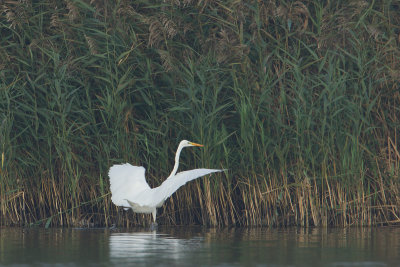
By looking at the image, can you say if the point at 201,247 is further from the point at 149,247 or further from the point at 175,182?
the point at 175,182

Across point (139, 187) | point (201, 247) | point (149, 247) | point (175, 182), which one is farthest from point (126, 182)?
point (201, 247)

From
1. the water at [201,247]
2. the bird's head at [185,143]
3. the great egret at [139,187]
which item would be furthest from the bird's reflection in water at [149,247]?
the bird's head at [185,143]

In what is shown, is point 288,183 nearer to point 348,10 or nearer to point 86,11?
point 348,10

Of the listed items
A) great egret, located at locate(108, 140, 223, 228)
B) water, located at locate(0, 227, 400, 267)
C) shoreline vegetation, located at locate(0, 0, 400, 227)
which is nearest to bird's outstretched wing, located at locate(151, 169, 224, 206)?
great egret, located at locate(108, 140, 223, 228)

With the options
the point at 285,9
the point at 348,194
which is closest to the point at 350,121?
the point at 348,194

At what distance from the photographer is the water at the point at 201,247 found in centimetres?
761

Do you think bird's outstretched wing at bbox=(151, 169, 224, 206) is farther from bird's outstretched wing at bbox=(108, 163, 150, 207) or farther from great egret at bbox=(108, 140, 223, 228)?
bird's outstretched wing at bbox=(108, 163, 150, 207)

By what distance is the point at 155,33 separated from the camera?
Answer: 1131cm

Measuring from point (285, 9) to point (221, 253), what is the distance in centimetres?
408

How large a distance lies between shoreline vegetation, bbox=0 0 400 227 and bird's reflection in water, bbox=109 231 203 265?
4.60ft

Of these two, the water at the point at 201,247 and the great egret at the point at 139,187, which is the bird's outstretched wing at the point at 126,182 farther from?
the water at the point at 201,247

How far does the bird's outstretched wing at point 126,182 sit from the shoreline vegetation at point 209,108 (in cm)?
23

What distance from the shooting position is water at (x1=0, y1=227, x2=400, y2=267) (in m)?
7.61

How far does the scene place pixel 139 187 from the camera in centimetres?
1107
